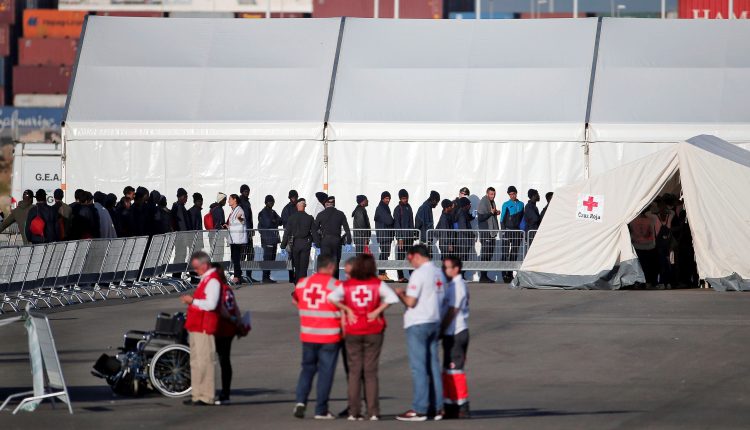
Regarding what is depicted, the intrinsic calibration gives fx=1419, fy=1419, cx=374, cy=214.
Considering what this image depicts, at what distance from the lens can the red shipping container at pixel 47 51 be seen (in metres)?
103

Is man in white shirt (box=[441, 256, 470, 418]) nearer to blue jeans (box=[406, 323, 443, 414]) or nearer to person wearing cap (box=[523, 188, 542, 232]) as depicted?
blue jeans (box=[406, 323, 443, 414])

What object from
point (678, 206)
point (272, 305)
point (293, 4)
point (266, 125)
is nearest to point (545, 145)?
point (678, 206)

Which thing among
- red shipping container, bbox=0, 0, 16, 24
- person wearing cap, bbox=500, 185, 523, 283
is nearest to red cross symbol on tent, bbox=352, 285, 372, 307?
person wearing cap, bbox=500, 185, 523, 283

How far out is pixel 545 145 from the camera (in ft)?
96.5

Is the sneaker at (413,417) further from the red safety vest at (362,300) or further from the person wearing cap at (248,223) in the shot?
the person wearing cap at (248,223)

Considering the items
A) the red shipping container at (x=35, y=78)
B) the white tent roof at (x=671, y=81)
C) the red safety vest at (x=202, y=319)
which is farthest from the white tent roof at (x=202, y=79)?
the red shipping container at (x=35, y=78)

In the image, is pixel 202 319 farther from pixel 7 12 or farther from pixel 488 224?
pixel 7 12

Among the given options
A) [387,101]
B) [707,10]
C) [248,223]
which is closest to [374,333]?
[248,223]

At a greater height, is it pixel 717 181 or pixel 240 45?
pixel 240 45

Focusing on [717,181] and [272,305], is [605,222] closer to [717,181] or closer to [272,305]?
[717,181]

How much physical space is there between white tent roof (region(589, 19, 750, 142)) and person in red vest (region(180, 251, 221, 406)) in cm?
1768

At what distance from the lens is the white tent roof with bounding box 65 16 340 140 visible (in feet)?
100

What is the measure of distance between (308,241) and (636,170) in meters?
6.26

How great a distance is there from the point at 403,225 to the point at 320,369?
16.4m
